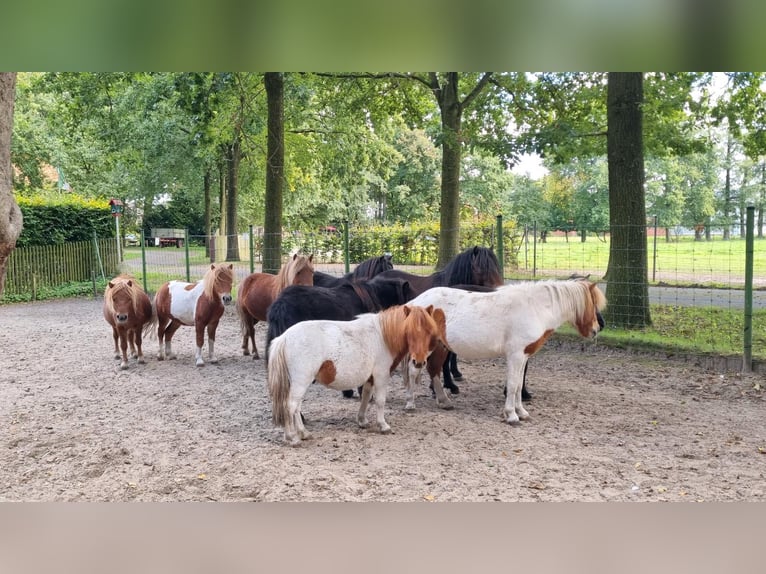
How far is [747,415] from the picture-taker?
4.84 meters

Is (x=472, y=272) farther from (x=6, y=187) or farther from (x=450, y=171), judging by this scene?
(x=450, y=171)

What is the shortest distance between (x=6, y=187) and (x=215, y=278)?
4256 millimetres

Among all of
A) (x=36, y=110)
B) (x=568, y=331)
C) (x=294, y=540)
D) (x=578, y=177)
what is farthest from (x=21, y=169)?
(x=578, y=177)

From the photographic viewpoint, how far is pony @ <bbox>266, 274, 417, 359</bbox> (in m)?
4.75

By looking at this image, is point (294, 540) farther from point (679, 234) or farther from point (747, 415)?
point (679, 234)

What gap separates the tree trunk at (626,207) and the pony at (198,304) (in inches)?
184

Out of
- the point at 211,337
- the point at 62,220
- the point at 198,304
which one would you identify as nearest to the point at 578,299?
the point at 198,304

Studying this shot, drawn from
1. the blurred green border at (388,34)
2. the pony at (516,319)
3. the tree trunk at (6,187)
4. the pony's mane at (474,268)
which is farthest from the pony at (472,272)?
the tree trunk at (6,187)

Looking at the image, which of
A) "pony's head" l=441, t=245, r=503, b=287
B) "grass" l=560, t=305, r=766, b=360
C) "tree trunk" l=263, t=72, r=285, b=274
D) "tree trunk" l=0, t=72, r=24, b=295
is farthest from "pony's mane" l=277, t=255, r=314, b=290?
"tree trunk" l=263, t=72, r=285, b=274

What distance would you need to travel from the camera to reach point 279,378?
3.94 m

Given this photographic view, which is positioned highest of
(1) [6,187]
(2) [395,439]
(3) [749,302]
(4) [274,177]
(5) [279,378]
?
(4) [274,177]

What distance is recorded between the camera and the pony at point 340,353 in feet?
12.9

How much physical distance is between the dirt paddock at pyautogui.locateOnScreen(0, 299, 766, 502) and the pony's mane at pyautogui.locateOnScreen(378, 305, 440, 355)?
2.30 feet

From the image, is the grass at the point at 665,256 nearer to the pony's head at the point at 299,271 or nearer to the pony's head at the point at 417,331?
the pony's head at the point at 299,271
